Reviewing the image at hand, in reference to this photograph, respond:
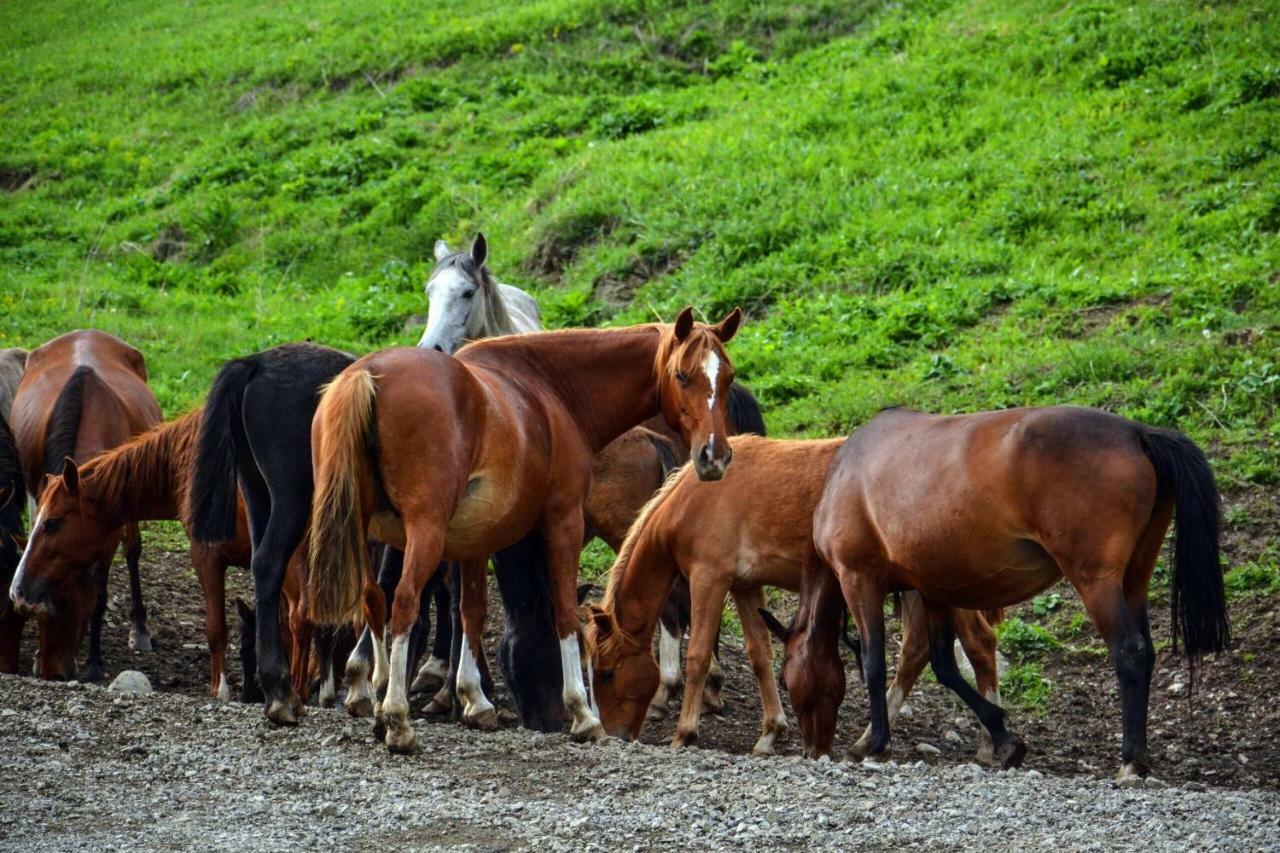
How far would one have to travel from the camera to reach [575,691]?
26.0ft

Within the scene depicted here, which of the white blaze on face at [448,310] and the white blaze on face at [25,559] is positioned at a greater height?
the white blaze on face at [448,310]

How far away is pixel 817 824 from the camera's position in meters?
6.00

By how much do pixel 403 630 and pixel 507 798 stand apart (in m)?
1.05

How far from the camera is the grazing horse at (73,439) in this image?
31.8 ft

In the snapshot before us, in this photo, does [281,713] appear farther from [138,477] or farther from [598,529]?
[598,529]

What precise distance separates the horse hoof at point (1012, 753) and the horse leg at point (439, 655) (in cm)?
366

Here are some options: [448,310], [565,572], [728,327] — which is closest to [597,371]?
[728,327]

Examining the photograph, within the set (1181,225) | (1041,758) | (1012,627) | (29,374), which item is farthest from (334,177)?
(1041,758)

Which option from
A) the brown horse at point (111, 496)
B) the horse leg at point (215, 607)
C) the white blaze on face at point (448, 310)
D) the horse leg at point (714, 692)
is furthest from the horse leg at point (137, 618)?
the horse leg at point (714, 692)

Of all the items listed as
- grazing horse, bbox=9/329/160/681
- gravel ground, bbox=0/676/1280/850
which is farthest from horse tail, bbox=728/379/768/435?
grazing horse, bbox=9/329/160/681

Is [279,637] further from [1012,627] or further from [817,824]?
[1012,627]

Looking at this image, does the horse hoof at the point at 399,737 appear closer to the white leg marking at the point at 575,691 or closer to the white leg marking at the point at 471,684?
the white leg marking at the point at 575,691

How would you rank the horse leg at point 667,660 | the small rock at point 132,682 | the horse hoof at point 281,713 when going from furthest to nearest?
the horse leg at point 667,660 < the small rock at point 132,682 < the horse hoof at point 281,713

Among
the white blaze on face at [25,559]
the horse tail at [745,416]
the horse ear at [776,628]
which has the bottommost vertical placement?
the horse ear at [776,628]
